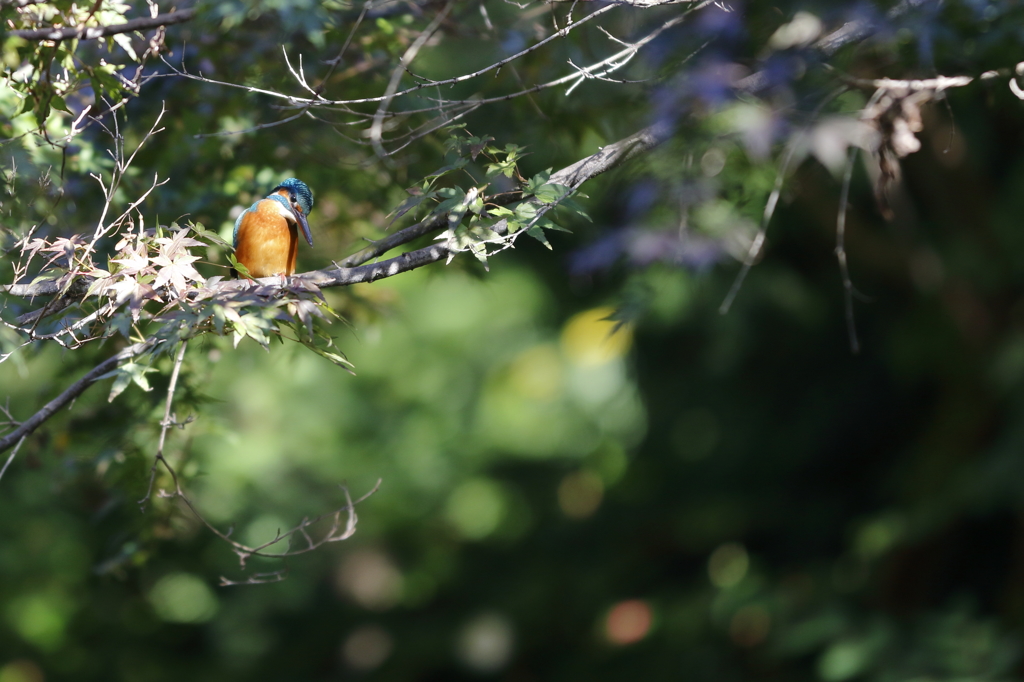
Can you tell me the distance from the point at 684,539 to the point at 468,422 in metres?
1.71

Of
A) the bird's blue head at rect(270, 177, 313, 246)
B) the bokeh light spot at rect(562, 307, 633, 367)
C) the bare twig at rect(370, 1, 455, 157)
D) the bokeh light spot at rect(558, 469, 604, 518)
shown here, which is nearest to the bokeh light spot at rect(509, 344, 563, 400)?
the bokeh light spot at rect(562, 307, 633, 367)

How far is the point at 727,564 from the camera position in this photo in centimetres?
539

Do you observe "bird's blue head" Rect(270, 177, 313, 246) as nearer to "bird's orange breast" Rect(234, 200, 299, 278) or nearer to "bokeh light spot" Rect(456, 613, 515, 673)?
"bird's orange breast" Rect(234, 200, 299, 278)

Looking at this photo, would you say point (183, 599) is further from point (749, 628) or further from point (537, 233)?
point (537, 233)

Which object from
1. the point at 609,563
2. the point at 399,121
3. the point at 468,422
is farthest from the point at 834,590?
the point at 399,121

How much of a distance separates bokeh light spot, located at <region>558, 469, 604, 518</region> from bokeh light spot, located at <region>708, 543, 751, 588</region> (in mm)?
1117

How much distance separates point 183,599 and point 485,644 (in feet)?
7.36

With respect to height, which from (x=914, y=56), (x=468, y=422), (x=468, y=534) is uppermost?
(x=468, y=422)

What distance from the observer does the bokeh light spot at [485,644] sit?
243 inches

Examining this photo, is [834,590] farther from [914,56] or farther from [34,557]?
[34,557]

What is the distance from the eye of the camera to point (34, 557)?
590 centimetres

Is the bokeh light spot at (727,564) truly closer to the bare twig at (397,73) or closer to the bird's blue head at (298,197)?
the bare twig at (397,73)

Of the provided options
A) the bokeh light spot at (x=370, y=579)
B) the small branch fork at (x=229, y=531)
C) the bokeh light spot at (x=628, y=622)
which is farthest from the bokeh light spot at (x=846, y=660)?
the bokeh light spot at (x=370, y=579)

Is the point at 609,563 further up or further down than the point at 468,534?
further down
